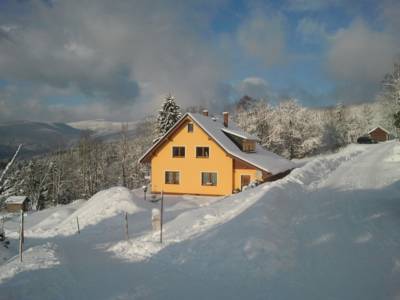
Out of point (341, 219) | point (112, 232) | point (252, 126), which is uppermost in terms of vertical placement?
point (252, 126)

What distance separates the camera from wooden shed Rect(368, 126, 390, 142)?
78.1 metres

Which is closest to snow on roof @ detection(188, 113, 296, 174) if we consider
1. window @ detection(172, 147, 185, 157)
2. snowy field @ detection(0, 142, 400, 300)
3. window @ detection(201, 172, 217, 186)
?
window @ detection(201, 172, 217, 186)

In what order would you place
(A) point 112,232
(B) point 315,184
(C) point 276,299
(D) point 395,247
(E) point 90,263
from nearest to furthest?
(C) point 276,299 → (D) point 395,247 → (E) point 90,263 → (A) point 112,232 → (B) point 315,184

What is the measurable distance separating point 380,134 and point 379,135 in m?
0.29

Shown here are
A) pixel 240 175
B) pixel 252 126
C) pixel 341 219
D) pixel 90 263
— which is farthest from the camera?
pixel 252 126

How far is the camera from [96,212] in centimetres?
2475

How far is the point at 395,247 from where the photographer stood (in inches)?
446

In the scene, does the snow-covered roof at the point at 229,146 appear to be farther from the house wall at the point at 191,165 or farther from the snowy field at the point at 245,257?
the snowy field at the point at 245,257

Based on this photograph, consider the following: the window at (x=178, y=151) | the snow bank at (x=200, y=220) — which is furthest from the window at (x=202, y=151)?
the snow bank at (x=200, y=220)

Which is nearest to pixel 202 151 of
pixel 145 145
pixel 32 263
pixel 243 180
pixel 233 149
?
pixel 233 149

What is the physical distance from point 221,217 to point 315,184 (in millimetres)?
9125

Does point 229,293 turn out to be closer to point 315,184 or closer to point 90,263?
point 90,263

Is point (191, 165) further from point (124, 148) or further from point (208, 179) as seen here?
point (124, 148)

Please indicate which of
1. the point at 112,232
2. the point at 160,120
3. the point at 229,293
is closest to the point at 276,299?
the point at 229,293
